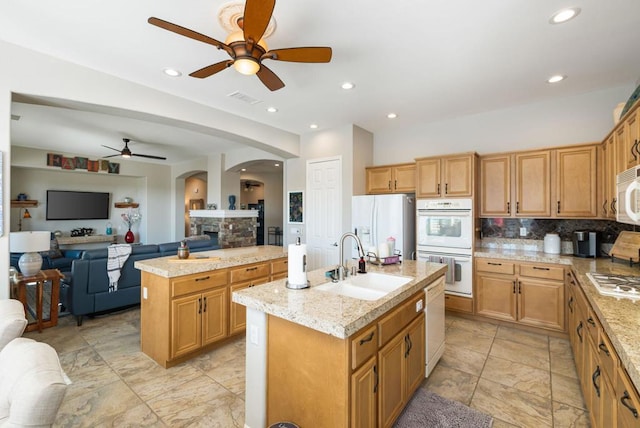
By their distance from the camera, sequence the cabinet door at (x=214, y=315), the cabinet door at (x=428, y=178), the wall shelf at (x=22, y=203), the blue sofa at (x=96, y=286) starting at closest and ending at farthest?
the cabinet door at (x=214, y=315) → the blue sofa at (x=96, y=286) → the cabinet door at (x=428, y=178) → the wall shelf at (x=22, y=203)

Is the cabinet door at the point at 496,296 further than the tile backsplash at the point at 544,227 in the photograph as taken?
Yes

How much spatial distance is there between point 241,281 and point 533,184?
3760 millimetres

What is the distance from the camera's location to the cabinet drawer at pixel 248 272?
315 cm

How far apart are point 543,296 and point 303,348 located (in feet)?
10.7

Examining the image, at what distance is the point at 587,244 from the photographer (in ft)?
11.1

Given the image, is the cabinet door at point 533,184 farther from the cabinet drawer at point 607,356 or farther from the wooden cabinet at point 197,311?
the wooden cabinet at point 197,311

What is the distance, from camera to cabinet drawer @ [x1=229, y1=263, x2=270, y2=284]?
10.3 feet

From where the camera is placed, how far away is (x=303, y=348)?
1.59m

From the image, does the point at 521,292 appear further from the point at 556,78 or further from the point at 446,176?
the point at 556,78

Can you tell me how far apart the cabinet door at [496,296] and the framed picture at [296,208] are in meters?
3.06

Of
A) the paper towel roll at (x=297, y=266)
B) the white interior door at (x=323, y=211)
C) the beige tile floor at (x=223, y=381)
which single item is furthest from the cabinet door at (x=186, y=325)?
Result: the white interior door at (x=323, y=211)

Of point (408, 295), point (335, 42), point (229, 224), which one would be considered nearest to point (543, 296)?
point (408, 295)

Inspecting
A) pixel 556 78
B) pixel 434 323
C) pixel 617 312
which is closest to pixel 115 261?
pixel 434 323

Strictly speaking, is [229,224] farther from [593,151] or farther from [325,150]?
[593,151]
